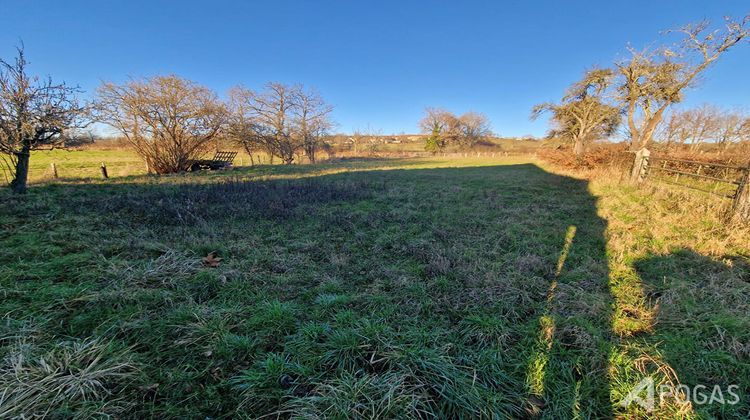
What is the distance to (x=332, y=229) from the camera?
5.32 metres

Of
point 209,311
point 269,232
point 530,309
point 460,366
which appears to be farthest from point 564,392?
point 269,232

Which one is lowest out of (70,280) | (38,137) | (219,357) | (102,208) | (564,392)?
(564,392)

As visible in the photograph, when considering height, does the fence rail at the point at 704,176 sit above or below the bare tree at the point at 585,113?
below

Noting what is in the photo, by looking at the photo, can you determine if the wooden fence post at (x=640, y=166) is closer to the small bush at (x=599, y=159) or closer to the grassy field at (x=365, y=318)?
the small bush at (x=599, y=159)

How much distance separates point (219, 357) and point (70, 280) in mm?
2383

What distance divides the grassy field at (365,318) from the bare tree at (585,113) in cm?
2284

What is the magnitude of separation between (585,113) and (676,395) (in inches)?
1281

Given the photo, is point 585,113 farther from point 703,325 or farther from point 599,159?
point 703,325

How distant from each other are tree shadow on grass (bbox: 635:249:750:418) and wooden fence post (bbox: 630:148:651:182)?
6.64 m

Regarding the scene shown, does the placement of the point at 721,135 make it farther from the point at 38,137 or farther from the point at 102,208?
the point at 38,137

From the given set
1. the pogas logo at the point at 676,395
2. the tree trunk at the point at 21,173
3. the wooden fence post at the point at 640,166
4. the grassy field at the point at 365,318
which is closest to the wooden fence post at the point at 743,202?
the grassy field at the point at 365,318

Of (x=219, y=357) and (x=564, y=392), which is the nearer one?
(x=564, y=392)

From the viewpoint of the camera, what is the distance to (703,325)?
2357 mm

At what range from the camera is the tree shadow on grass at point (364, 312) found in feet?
5.75
